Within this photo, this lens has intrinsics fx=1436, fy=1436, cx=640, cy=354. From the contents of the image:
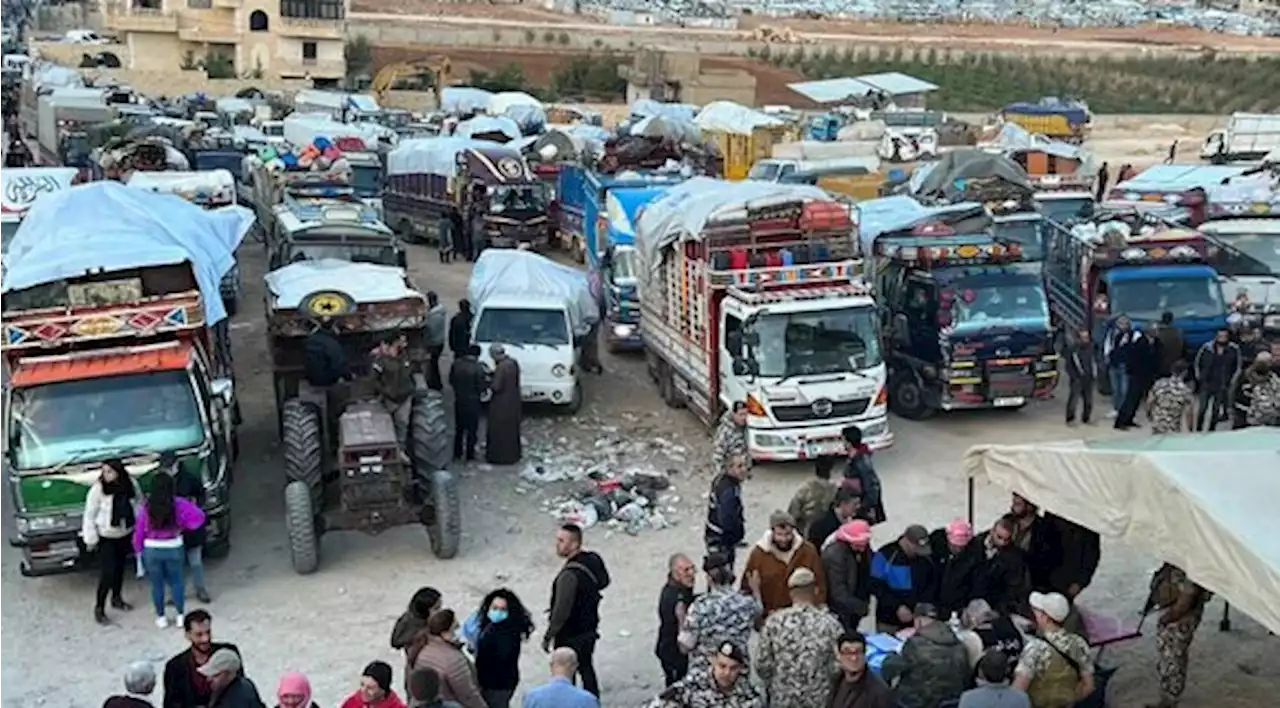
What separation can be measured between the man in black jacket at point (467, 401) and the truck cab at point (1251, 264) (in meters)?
10.5

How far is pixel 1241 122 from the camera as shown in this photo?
42656 millimetres

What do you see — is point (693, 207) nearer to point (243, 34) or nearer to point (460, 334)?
point (460, 334)

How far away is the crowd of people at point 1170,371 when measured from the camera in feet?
53.7

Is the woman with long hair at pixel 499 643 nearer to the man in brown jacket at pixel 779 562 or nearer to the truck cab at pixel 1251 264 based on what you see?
the man in brown jacket at pixel 779 562

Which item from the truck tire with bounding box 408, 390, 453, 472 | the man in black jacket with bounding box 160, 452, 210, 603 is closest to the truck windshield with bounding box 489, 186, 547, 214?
the truck tire with bounding box 408, 390, 453, 472

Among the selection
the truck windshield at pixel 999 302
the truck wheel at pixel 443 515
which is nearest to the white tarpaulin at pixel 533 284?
the truck windshield at pixel 999 302

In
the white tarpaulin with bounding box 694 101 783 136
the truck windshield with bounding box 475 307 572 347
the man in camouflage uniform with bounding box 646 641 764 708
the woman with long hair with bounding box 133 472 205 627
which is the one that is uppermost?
the white tarpaulin with bounding box 694 101 783 136

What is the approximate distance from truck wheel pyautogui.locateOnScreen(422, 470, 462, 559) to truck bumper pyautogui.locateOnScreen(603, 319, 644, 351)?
28.0 feet

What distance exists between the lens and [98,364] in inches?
530

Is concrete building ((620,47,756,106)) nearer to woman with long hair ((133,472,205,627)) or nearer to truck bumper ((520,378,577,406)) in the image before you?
truck bumper ((520,378,577,406))

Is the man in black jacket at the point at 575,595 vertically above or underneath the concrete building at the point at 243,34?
underneath

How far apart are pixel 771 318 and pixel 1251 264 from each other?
8984 millimetres

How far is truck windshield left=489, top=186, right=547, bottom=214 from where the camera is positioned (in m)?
29.4

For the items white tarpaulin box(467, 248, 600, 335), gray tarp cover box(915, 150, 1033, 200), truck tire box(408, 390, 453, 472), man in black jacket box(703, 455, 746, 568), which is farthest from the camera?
gray tarp cover box(915, 150, 1033, 200)
